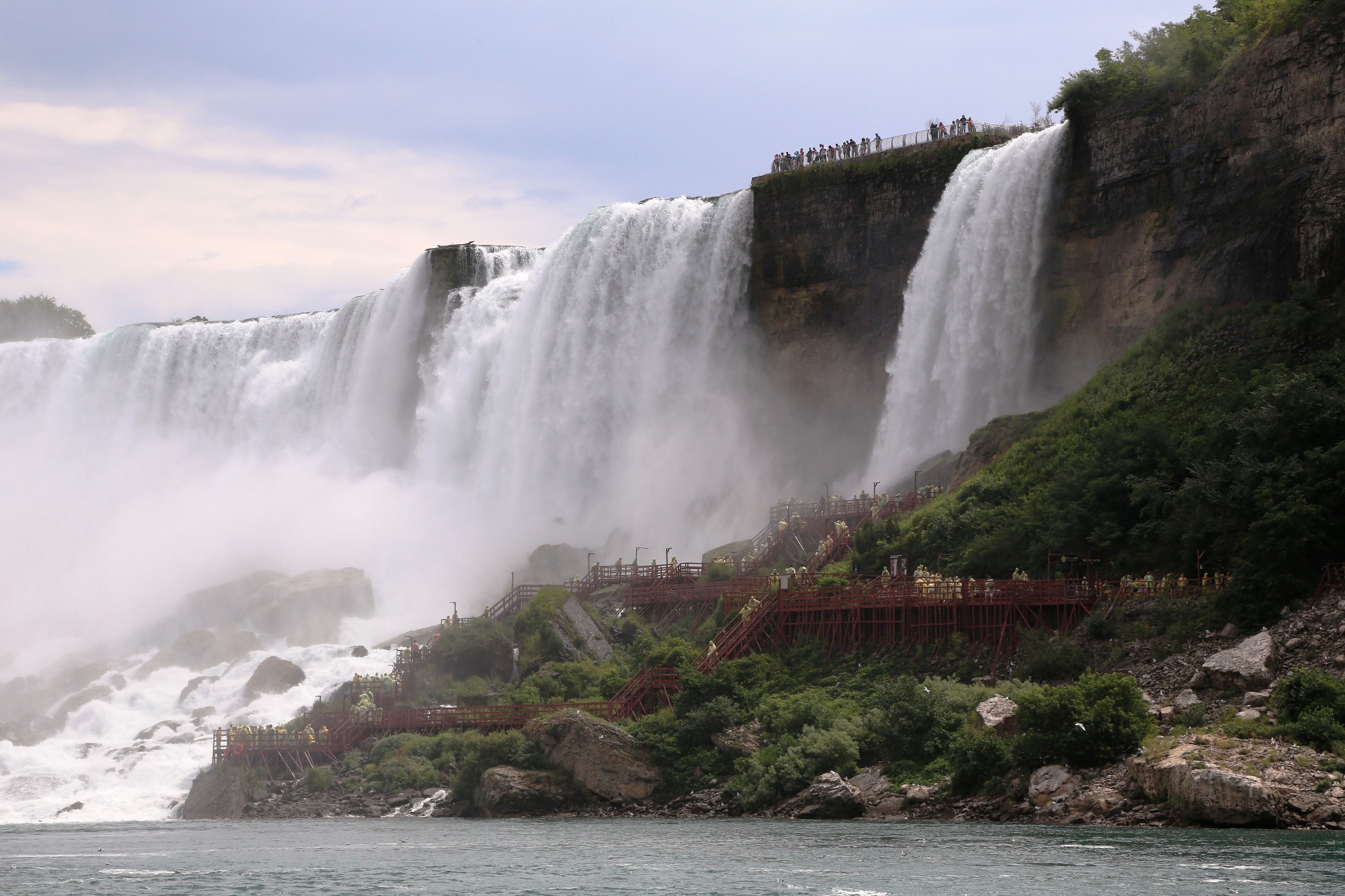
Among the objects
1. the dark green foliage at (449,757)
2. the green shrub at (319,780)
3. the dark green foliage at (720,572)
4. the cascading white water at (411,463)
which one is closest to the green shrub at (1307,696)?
the dark green foliage at (449,757)

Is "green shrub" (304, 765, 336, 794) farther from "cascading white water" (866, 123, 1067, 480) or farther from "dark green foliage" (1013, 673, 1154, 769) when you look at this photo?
"cascading white water" (866, 123, 1067, 480)

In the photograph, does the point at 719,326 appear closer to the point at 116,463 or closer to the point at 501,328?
the point at 501,328

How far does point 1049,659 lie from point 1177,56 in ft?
90.2

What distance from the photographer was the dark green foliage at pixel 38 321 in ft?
499

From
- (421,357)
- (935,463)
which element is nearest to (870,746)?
(935,463)

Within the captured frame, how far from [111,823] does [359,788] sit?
7547 mm

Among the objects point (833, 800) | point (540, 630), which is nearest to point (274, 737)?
point (540, 630)

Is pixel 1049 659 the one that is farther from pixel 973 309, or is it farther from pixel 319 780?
pixel 973 309

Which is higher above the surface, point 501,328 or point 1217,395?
point 501,328

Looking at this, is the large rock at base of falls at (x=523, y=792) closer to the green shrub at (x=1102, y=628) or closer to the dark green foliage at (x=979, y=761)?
the dark green foliage at (x=979, y=761)

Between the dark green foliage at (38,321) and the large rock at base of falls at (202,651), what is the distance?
267 ft

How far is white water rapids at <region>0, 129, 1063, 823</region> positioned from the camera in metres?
65.1

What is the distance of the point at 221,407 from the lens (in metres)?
105

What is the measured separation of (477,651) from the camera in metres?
60.7
